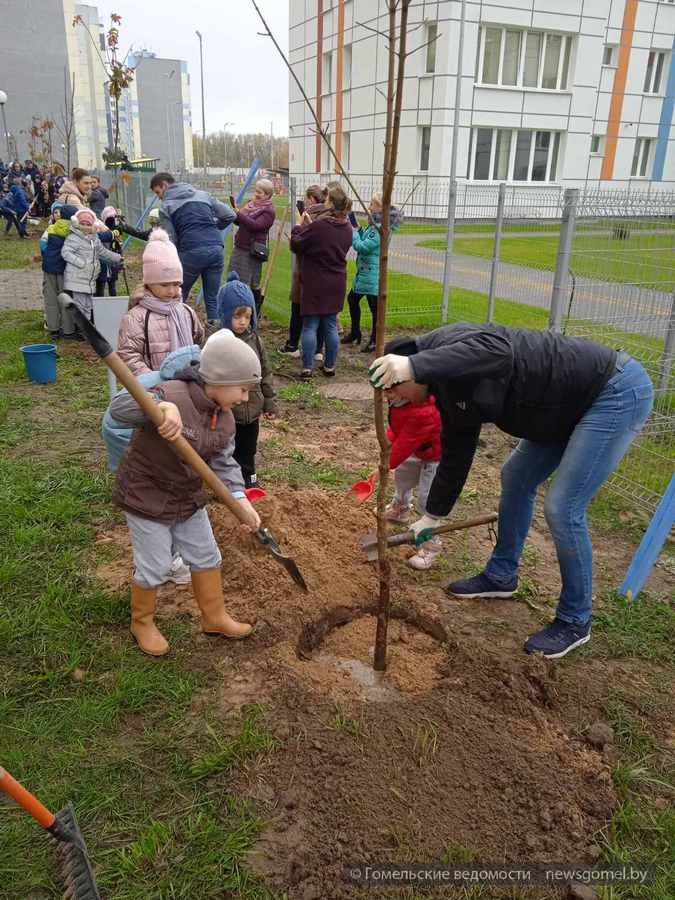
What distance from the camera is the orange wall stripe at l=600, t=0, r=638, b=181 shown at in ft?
86.4


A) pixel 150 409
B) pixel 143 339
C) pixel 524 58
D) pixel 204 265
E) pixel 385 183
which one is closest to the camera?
pixel 385 183

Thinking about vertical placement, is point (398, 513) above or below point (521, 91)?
below

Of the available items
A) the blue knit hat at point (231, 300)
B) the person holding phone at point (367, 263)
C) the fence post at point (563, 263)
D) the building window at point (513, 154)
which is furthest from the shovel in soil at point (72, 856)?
the building window at point (513, 154)

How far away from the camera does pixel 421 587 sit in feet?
12.7

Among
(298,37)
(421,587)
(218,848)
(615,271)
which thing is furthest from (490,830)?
(298,37)

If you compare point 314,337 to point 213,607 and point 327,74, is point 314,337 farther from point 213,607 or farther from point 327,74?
point 327,74

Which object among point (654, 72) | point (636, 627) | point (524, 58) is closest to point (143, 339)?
point (636, 627)

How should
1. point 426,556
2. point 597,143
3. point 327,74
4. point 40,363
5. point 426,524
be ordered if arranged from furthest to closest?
point 327,74
point 597,143
point 40,363
point 426,556
point 426,524

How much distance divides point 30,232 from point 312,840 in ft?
76.6

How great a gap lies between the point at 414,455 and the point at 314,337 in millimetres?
3732

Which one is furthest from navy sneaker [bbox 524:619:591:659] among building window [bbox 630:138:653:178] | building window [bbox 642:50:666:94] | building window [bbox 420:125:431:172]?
building window [bbox 642:50:666:94]

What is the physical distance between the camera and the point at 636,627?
3488 mm

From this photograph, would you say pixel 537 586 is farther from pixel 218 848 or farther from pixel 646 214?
pixel 646 214

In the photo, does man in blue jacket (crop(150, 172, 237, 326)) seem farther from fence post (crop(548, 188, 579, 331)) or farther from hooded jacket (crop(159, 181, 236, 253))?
fence post (crop(548, 188, 579, 331))
